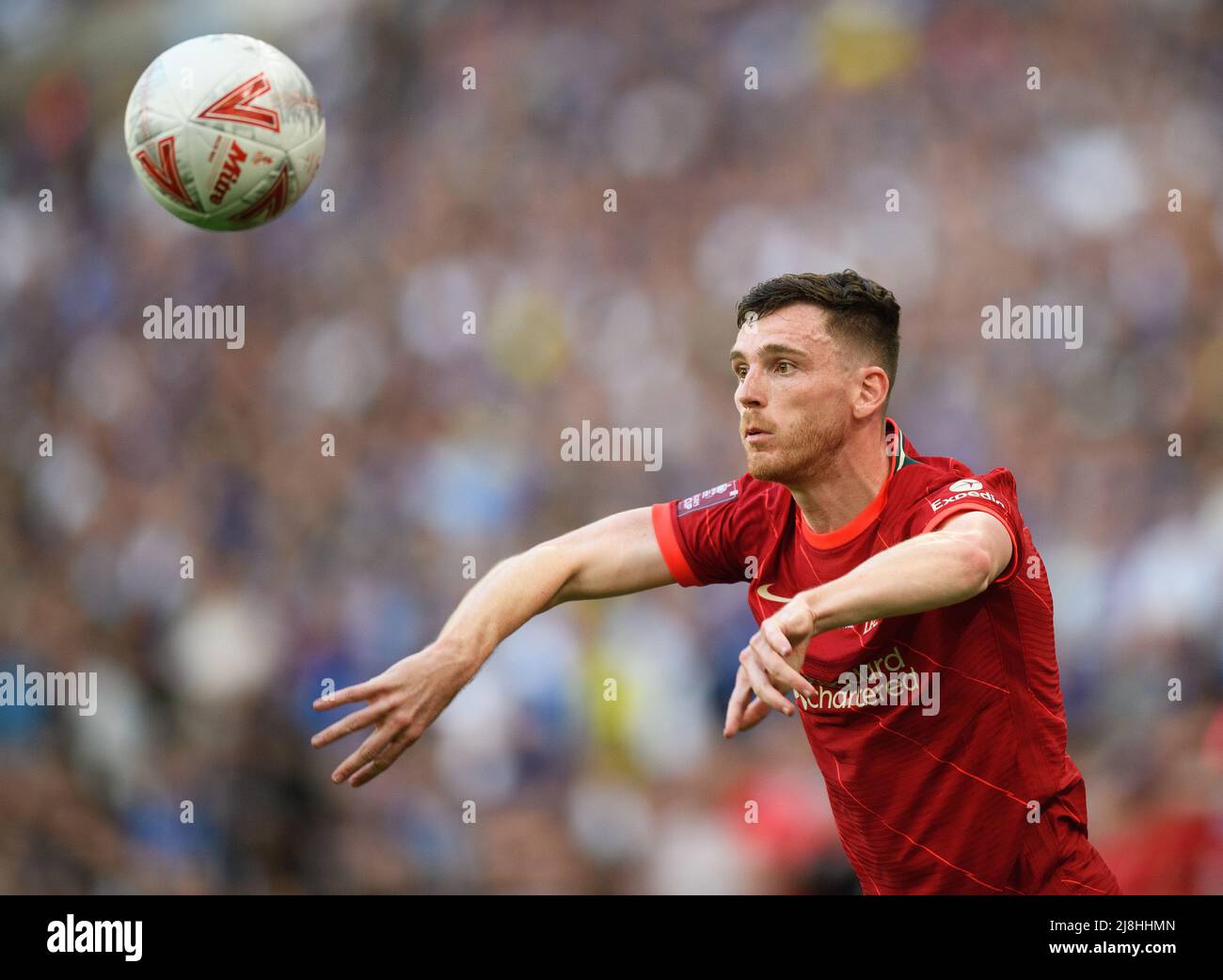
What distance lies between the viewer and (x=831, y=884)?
6227mm

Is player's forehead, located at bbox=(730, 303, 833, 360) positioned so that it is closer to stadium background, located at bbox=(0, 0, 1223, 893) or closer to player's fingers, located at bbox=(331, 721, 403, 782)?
player's fingers, located at bbox=(331, 721, 403, 782)

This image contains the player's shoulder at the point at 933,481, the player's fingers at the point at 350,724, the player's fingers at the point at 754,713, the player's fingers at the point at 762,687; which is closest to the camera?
the player's fingers at the point at 762,687

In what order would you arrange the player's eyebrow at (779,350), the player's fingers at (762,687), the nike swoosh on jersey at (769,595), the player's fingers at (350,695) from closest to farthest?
the player's fingers at (762,687)
the player's fingers at (350,695)
the player's eyebrow at (779,350)
the nike swoosh on jersey at (769,595)

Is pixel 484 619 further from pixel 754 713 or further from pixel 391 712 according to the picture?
pixel 754 713

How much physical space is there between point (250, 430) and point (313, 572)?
97 centimetres

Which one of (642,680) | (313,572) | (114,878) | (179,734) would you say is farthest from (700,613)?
(114,878)

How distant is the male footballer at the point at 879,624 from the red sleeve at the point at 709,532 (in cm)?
1

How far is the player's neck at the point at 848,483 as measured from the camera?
4094mm

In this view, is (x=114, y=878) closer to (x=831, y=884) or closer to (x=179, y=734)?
(x=179, y=734)

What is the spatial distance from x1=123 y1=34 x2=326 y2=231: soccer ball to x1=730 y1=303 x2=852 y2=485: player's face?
2.06 m

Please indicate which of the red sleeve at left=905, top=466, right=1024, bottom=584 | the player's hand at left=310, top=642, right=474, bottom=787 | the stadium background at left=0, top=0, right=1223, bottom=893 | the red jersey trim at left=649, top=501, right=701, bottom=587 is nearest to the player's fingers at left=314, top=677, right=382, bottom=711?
the player's hand at left=310, top=642, right=474, bottom=787

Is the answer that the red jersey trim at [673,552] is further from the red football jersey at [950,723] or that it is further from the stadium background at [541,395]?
the stadium background at [541,395]

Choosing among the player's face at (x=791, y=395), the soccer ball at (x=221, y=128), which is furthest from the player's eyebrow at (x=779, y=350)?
the soccer ball at (x=221, y=128)

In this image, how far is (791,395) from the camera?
4043 mm
